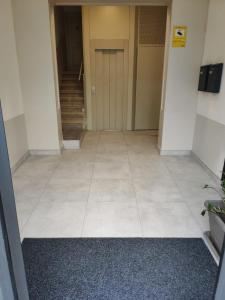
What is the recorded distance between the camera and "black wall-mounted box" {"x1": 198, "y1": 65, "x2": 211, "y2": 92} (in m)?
3.38

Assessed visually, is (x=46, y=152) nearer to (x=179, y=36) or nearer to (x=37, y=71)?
(x=37, y=71)

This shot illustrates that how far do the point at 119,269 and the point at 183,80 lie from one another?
10.3 feet

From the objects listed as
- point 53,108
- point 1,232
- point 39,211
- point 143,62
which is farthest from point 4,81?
point 143,62

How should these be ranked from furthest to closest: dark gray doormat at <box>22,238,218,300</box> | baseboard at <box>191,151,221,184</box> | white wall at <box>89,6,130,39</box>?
white wall at <box>89,6,130,39</box> → baseboard at <box>191,151,221,184</box> → dark gray doormat at <box>22,238,218,300</box>

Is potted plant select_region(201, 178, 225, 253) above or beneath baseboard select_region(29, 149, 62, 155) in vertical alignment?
above

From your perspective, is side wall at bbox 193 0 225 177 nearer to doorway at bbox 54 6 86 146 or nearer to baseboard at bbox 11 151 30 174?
doorway at bbox 54 6 86 146

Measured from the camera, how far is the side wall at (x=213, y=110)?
304 cm

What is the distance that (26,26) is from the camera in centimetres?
354

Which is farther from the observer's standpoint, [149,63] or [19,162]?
[149,63]

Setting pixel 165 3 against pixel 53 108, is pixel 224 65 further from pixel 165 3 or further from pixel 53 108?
pixel 53 108

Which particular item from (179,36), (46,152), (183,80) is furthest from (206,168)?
(46,152)

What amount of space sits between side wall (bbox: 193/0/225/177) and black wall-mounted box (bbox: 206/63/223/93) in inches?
3.2

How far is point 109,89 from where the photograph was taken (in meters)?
5.80

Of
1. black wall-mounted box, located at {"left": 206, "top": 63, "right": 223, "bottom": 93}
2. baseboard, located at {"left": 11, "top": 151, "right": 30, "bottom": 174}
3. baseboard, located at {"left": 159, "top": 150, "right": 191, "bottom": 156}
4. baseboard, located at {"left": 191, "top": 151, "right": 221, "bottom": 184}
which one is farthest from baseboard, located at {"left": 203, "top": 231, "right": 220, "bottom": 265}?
baseboard, located at {"left": 11, "top": 151, "right": 30, "bottom": 174}
